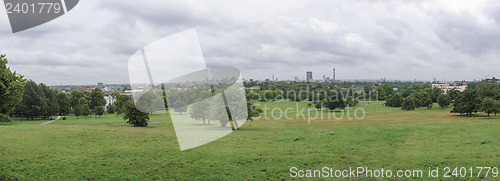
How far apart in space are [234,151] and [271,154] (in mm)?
2650

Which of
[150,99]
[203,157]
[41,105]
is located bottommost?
[203,157]

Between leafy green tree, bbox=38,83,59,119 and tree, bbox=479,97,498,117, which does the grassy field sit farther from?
leafy green tree, bbox=38,83,59,119

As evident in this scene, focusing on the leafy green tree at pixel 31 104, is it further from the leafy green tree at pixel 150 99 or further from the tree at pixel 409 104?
the tree at pixel 409 104

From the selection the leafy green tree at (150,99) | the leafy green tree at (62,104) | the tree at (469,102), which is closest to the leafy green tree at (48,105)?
the leafy green tree at (62,104)

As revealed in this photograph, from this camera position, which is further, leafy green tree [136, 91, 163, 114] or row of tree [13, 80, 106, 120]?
row of tree [13, 80, 106, 120]

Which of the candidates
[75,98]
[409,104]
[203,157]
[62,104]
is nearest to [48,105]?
[62,104]

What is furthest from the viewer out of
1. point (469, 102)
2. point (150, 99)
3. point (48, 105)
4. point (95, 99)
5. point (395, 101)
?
point (395, 101)

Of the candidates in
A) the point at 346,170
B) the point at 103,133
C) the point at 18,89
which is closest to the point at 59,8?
the point at 18,89

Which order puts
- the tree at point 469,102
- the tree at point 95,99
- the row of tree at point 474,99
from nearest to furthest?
the row of tree at point 474,99 → the tree at point 469,102 → the tree at point 95,99

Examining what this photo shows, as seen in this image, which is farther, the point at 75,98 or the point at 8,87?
the point at 75,98

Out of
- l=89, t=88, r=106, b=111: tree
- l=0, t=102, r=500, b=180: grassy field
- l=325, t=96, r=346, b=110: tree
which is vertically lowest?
l=0, t=102, r=500, b=180: grassy field

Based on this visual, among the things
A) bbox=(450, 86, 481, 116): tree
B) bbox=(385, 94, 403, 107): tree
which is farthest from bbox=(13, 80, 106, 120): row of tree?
bbox=(385, 94, 403, 107): tree

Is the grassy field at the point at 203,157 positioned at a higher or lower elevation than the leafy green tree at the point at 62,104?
lower

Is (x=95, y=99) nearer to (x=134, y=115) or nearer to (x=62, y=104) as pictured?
(x=62, y=104)
